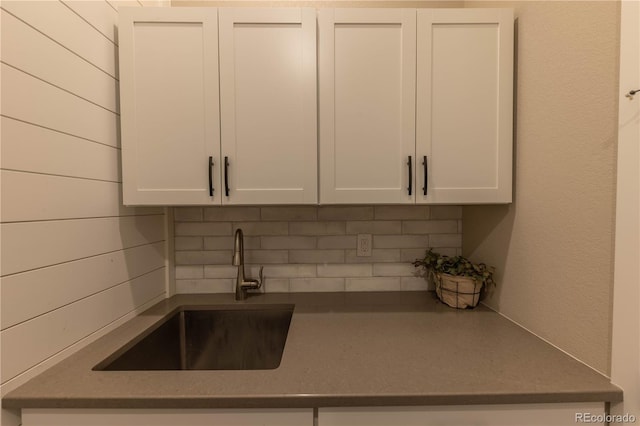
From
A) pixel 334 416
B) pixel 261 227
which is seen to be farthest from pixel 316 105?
pixel 334 416

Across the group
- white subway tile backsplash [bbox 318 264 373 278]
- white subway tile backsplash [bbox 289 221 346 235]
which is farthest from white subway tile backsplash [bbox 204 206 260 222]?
white subway tile backsplash [bbox 318 264 373 278]

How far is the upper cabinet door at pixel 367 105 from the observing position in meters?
1.14

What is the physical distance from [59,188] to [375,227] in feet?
4.21

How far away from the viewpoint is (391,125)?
3.80 feet

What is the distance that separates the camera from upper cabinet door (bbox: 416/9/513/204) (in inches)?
45.1

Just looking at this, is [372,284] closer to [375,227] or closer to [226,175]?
[375,227]

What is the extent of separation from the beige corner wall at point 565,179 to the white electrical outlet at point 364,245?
1.97 feet

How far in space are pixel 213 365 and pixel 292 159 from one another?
1.00 metres

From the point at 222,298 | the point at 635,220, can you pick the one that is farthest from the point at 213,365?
the point at 635,220

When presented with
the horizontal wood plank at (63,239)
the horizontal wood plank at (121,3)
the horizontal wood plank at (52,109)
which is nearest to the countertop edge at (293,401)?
the horizontal wood plank at (63,239)

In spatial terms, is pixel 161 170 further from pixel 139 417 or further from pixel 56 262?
pixel 139 417

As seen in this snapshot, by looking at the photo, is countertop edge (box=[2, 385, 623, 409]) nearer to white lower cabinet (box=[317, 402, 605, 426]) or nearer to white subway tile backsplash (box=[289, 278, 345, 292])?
white lower cabinet (box=[317, 402, 605, 426])

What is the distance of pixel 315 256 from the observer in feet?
5.12

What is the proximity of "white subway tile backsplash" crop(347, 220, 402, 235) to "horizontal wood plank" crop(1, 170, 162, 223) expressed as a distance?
1046mm
